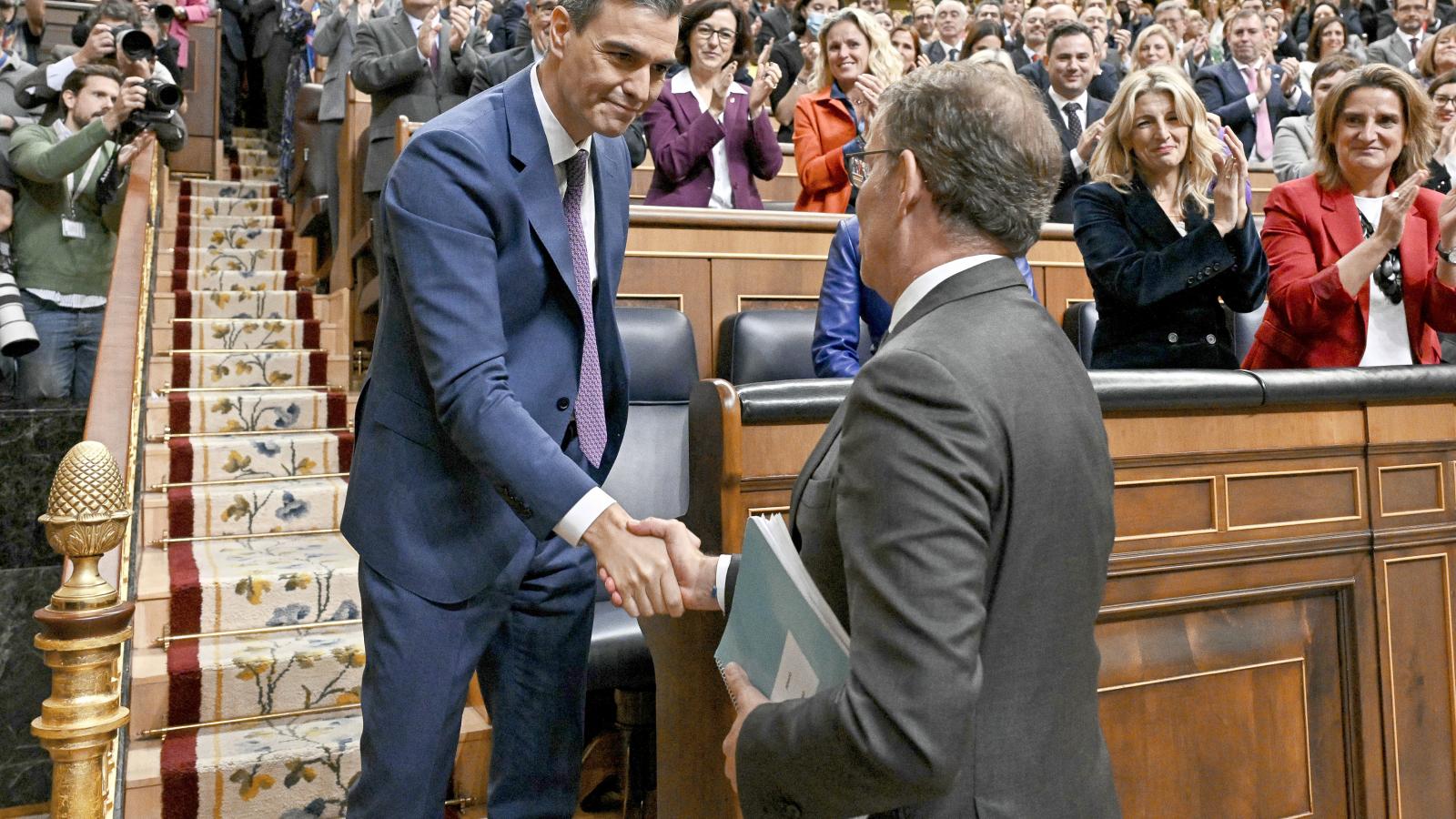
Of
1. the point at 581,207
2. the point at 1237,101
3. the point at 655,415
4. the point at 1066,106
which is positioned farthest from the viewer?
the point at 1237,101

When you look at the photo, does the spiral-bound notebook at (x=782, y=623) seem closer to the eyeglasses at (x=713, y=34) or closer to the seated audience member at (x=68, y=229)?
the eyeglasses at (x=713, y=34)

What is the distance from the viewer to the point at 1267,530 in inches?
54.1

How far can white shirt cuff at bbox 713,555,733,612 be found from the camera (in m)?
1.00

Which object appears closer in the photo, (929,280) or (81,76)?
(929,280)

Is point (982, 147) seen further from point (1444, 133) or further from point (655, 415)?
point (1444, 133)

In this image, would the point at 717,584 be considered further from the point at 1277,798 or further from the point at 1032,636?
the point at 1277,798

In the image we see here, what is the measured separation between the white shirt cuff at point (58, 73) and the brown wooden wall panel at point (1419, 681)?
3.64 meters

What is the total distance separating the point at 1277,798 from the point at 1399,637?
27 cm

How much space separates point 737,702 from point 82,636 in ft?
2.61

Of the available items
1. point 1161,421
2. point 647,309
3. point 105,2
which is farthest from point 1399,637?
point 105,2

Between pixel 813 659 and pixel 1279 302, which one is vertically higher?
pixel 1279 302

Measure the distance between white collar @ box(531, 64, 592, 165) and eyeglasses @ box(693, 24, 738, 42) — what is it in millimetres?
1900

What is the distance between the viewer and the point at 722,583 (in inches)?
39.7

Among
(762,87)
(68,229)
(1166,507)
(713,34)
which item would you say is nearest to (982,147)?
(1166,507)
